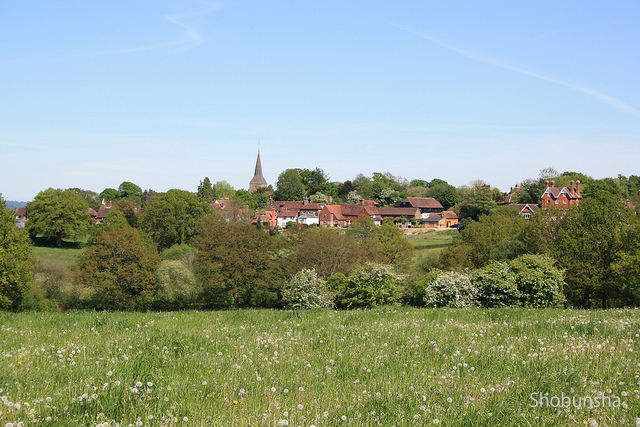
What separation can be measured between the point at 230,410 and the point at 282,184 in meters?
176

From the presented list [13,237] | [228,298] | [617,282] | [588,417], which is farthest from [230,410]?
[228,298]

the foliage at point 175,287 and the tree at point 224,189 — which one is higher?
the tree at point 224,189

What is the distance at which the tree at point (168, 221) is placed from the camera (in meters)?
79.0

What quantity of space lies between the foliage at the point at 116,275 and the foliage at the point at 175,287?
3.38 ft

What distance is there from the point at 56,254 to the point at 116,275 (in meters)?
44.1

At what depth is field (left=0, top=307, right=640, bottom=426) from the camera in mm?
5957

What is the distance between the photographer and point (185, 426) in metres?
5.66

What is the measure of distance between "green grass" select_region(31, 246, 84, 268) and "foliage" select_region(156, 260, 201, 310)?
109ft

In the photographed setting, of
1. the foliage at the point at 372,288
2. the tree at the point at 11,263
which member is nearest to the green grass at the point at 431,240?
the foliage at the point at 372,288

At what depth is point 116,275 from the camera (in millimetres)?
42969

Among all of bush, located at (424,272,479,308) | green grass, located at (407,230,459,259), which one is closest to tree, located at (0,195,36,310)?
bush, located at (424,272,479,308)

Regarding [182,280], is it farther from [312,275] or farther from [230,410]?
[230,410]

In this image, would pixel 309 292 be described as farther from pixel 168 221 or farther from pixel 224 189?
pixel 224 189

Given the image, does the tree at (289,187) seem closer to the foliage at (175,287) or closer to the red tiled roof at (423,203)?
the red tiled roof at (423,203)
